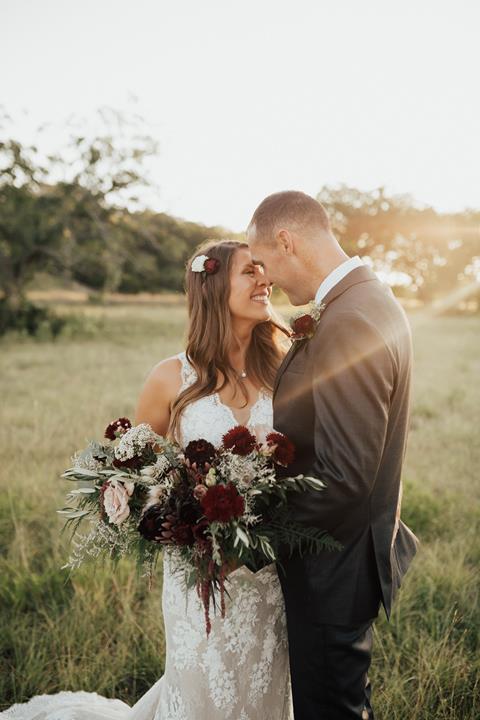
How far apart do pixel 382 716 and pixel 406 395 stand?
1.96m

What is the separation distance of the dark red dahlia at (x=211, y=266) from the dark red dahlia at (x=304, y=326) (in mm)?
1269

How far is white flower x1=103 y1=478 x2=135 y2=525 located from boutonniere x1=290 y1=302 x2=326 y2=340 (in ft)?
2.90

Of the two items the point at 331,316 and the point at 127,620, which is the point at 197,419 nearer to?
the point at 331,316

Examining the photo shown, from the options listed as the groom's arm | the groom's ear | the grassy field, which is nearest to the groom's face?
the groom's ear

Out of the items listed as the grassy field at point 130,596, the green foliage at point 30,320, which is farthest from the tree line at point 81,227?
the grassy field at point 130,596

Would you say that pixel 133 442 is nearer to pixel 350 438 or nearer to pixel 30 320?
pixel 350 438

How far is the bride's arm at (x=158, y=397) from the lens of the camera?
10.8 feet

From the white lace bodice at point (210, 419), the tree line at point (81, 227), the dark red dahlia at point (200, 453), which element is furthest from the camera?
the tree line at point (81, 227)

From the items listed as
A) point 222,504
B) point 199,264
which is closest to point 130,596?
point 199,264

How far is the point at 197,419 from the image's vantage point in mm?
3195

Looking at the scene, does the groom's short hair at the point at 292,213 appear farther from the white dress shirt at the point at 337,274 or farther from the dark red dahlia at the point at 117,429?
the dark red dahlia at the point at 117,429

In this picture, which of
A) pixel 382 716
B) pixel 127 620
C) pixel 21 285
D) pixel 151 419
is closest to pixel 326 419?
pixel 151 419

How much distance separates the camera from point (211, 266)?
11.1ft

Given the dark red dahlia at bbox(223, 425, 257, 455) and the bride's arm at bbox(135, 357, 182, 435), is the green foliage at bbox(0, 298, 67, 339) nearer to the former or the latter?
the bride's arm at bbox(135, 357, 182, 435)
